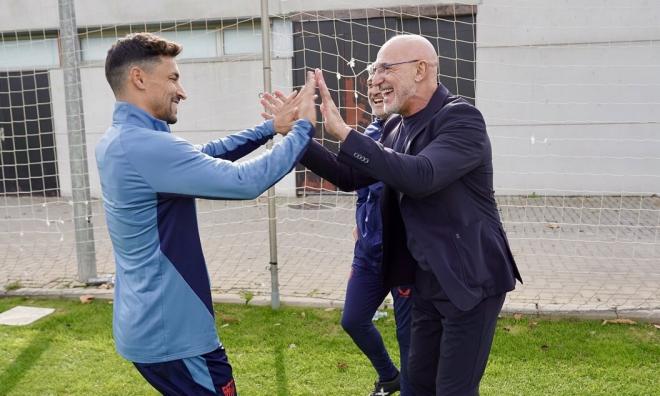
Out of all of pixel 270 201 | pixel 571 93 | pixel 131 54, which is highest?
pixel 131 54

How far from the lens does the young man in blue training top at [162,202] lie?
2182 mm

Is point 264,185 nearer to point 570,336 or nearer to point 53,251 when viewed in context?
point 570,336

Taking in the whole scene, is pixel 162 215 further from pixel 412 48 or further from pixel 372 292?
pixel 372 292

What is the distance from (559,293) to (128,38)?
466 cm

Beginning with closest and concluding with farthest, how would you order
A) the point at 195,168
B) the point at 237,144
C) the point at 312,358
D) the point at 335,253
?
the point at 195,168 < the point at 237,144 < the point at 312,358 < the point at 335,253

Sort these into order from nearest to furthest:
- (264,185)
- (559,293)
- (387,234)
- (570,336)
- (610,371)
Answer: (264,185), (387,234), (610,371), (570,336), (559,293)

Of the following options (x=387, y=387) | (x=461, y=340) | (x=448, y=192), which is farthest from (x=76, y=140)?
(x=461, y=340)

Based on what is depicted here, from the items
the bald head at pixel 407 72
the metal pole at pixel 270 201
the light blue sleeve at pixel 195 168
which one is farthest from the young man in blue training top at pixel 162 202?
the metal pole at pixel 270 201

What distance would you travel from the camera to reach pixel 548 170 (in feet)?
34.3

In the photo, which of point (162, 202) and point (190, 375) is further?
point (190, 375)

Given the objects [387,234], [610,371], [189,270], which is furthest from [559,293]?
[189,270]

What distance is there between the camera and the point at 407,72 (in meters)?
2.58

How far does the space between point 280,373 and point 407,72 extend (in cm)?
247

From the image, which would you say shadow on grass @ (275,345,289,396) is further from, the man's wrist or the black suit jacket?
the man's wrist
